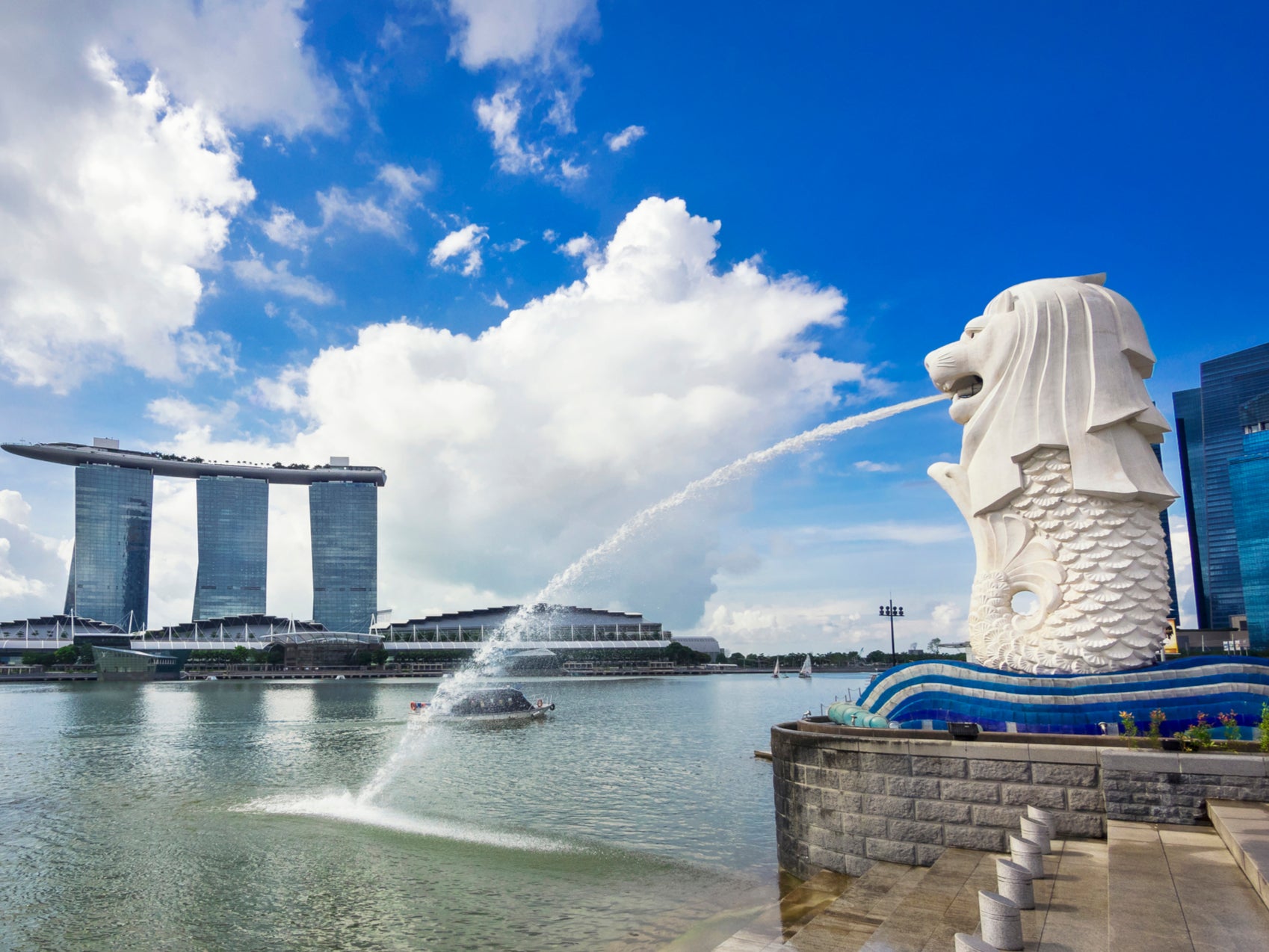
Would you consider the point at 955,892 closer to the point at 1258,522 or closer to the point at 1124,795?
the point at 1124,795

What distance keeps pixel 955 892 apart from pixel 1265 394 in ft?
495

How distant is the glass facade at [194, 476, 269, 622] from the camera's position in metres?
191

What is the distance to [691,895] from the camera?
50.8ft

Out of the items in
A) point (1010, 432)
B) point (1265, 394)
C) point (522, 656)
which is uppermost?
point (1265, 394)

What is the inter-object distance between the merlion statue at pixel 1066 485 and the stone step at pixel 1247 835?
5.32 m

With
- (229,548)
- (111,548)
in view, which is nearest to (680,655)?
(229,548)

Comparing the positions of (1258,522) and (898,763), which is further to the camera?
(1258,522)

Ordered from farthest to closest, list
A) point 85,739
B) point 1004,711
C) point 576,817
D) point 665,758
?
1. point 85,739
2. point 665,758
3. point 576,817
4. point 1004,711

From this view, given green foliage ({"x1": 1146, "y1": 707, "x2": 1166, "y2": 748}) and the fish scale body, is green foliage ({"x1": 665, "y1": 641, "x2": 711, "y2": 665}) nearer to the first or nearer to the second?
the fish scale body

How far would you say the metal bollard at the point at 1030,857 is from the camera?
9.81 meters

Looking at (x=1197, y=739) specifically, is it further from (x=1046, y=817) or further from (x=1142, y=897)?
(x=1142, y=897)

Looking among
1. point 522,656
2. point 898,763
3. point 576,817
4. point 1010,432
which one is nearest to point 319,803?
point 576,817

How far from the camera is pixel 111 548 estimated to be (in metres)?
178

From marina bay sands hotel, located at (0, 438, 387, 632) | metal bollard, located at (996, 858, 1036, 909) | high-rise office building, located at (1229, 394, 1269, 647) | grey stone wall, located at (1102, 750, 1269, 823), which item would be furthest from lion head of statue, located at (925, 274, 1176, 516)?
marina bay sands hotel, located at (0, 438, 387, 632)
